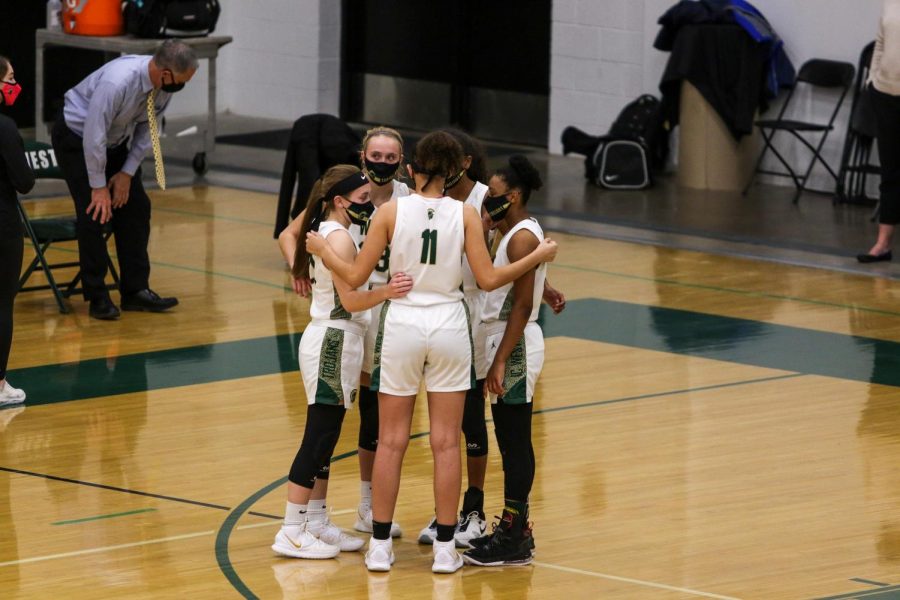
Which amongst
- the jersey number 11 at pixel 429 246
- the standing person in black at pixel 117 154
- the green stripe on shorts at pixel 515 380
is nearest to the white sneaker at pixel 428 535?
the green stripe on shorts at pixel 515 380

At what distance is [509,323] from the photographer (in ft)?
16.8

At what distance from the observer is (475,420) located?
5.33m

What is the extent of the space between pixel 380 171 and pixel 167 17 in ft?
25.2

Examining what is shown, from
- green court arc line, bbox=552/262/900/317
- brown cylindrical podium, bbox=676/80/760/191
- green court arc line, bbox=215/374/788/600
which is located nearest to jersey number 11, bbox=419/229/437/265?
green court arc line, bbox=215/374/788/600

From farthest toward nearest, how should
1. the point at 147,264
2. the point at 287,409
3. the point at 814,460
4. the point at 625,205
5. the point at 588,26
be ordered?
the point at 588,26
the point at 625,205
the point at 147,264
the point at 287,409
the point at 814,460

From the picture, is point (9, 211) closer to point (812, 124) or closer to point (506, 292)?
point (506, 292)

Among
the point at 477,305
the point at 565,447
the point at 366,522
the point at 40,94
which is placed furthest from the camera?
the point at 40,94

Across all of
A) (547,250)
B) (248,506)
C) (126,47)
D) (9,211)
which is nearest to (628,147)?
(126,47)

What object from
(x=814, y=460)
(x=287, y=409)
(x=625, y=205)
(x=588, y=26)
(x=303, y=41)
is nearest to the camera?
(x=814, y=460)

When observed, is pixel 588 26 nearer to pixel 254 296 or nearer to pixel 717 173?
pixel 717 173

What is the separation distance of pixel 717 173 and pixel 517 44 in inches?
108

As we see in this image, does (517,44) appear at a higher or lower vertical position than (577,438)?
higher

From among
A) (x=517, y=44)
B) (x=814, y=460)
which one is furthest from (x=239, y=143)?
(x=814, y=460)

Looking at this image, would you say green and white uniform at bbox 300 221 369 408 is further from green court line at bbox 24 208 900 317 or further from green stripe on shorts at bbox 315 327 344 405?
green court line at bbox 24 208 900 317
